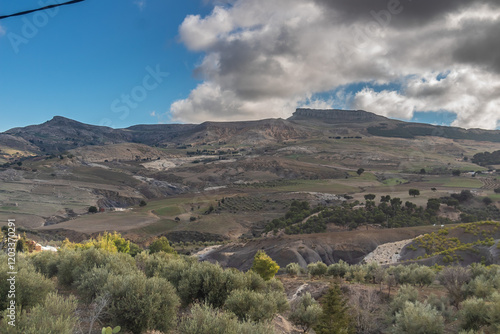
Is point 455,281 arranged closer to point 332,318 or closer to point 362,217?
point 332,318

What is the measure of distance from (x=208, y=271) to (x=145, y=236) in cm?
6120

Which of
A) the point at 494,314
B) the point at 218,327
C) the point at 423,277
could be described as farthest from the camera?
the point at 423,277

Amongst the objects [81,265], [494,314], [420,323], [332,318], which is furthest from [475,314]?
[81,265]

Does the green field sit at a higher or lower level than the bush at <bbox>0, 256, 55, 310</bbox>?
lower

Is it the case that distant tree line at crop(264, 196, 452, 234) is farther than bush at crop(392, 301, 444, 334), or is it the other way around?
distant tree line at crop(264, 196, 452, 234)

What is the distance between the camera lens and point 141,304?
428 inches

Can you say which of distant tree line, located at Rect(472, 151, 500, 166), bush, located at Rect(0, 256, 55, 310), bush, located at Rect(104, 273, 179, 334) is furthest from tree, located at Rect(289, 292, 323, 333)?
distant tree line, located at Rect(472, 151, 500, 166)

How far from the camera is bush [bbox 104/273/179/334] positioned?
10.6 meters

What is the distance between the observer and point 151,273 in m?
18.8

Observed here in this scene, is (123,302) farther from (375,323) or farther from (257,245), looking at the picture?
(257,245)

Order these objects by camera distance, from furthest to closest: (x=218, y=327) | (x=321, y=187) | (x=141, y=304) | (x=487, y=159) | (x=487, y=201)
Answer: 1. (x=487, y=159)
2. (x=321, y=187)
3. (x=487, y=201)
4. (x=141, y=304)
5. (x=218, y=327)

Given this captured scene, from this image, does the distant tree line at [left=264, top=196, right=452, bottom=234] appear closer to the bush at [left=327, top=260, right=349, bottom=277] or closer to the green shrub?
the bush at [left=327, top=260, right=349, bottom=277]

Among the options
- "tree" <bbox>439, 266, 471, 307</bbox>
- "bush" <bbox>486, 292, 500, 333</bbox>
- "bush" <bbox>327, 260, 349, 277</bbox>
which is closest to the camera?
"bush" <bbox>486, 292, 500, 333</bbox>

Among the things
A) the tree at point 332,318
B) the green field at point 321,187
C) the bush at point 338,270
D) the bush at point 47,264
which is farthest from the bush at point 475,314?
the green field at point 321,187
